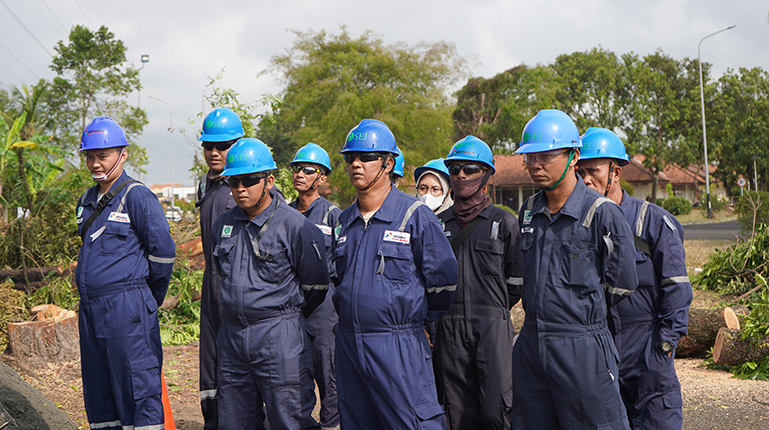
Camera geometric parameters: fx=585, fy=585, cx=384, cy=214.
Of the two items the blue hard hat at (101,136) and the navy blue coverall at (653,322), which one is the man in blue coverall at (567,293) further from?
the blue hard hat at (101,136)

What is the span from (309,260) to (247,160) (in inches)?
29.8

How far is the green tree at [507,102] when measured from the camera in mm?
33500

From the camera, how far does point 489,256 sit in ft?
12.8

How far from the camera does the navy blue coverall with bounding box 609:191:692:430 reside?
3484 mm

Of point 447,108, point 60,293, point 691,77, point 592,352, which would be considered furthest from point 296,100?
point 691,77

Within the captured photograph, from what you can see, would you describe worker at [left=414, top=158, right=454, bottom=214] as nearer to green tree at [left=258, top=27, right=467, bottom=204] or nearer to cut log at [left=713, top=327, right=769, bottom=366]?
cut log at [left=713, top=327, right=769, bottom=366]

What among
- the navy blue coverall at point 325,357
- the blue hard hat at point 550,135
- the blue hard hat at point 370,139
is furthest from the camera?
the navy blue coverall at point 325,357

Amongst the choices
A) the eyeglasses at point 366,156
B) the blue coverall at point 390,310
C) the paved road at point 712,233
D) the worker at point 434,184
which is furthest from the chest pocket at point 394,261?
the paved road at point 712,233

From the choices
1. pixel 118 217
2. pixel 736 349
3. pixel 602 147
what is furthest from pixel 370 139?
pixel 736 349

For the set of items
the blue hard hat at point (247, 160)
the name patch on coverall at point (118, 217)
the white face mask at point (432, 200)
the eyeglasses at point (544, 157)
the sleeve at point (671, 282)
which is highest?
the blue hard hat at point (247, 160)

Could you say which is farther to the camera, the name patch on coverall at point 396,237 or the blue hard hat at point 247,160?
the blue hard hat at point 247,160

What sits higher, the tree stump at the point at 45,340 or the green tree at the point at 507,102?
the green tree at the point at 507,102

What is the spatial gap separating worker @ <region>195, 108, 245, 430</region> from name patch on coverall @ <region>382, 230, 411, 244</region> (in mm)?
1599

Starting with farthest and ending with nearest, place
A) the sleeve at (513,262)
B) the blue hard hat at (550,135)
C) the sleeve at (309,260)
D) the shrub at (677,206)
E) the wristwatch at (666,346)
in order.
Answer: the shrub at (677,206) → the sleeve at (513,262) → the sleeve at (309,260) → the wristwatch at (666,346) → the blue hard hat at (550,135)
